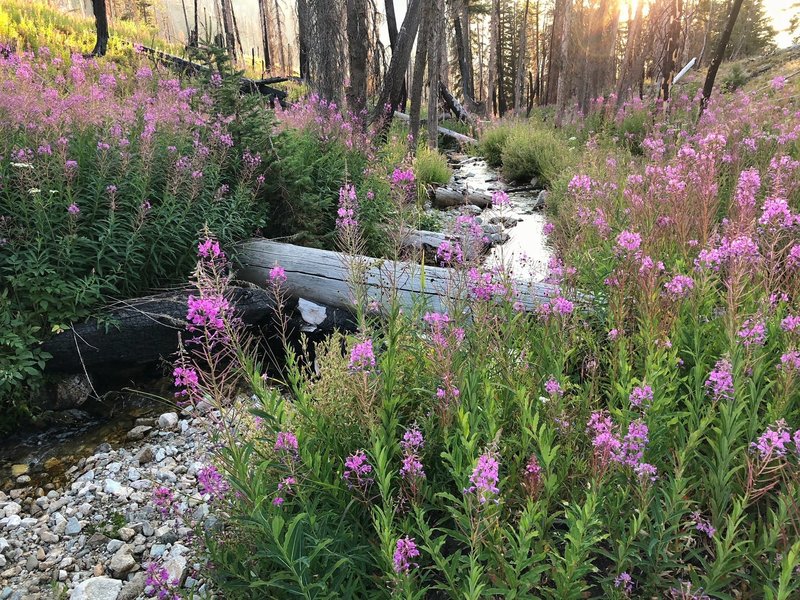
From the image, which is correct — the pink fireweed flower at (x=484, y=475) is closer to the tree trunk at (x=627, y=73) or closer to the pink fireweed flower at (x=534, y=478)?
the pink fireweed flower at (x=534, y=478)

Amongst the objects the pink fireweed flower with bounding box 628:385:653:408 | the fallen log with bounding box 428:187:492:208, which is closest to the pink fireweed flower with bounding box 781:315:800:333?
the pink fireweed flower with bounding box 628:385:653:408

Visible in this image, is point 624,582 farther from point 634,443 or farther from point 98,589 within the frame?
point 98,589

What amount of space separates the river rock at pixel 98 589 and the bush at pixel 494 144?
13415 mm

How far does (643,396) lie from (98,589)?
2.97 metres

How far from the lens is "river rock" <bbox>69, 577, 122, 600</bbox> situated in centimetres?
276

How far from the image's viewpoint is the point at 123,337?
4.50m

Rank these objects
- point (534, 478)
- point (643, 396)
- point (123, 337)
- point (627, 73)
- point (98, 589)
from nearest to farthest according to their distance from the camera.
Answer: point (534, 478)
point (643, 396)
point (98, 589)
point (123, 337)
point (627, 73)

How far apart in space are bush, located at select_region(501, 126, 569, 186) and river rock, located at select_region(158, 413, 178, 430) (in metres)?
8.50

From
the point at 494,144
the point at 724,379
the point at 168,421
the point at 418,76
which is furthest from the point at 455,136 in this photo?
the point at 724,379

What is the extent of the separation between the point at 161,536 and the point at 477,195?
8.05 metres

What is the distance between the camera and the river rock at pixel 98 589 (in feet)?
9.04

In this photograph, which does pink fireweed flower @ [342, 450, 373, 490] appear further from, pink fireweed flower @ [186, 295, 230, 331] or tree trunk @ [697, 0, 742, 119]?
tree trunk @ [697, 0, 742, 119]

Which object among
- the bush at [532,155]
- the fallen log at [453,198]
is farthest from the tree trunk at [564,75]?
the fallen log at [453,198]

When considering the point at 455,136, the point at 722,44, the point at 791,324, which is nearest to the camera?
the point at 791,324
